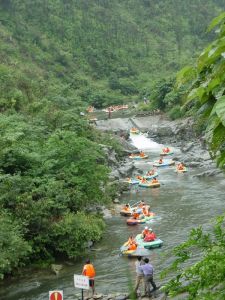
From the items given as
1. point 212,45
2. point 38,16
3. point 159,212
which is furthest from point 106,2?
point 212,45

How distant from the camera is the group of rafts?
1788cm

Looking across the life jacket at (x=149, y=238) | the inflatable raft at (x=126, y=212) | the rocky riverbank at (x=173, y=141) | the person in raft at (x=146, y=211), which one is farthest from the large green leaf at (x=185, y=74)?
the rocky riverbank at (x=173, y=141)

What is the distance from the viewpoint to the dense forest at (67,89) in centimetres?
1734

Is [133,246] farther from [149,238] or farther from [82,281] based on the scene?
[82,281]

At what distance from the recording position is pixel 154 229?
20.9m

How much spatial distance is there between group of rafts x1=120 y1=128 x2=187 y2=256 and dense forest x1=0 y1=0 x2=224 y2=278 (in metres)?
1.39

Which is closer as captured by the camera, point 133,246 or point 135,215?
point 133,246

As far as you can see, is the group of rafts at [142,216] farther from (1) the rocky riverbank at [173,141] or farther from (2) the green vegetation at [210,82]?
(2) the green vegetation at [210,82]

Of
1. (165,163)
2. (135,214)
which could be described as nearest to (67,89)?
(165,163)

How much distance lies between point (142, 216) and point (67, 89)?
93.6 ft

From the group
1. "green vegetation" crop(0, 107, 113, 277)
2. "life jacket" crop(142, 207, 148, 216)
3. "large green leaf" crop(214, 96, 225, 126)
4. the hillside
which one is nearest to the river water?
"life jacket" crop(142, 207, 148, 216)

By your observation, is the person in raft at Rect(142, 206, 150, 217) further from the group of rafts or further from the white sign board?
the white sign board

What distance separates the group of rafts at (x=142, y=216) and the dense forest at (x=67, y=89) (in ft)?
4.55

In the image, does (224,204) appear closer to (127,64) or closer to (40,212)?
(40,212)
